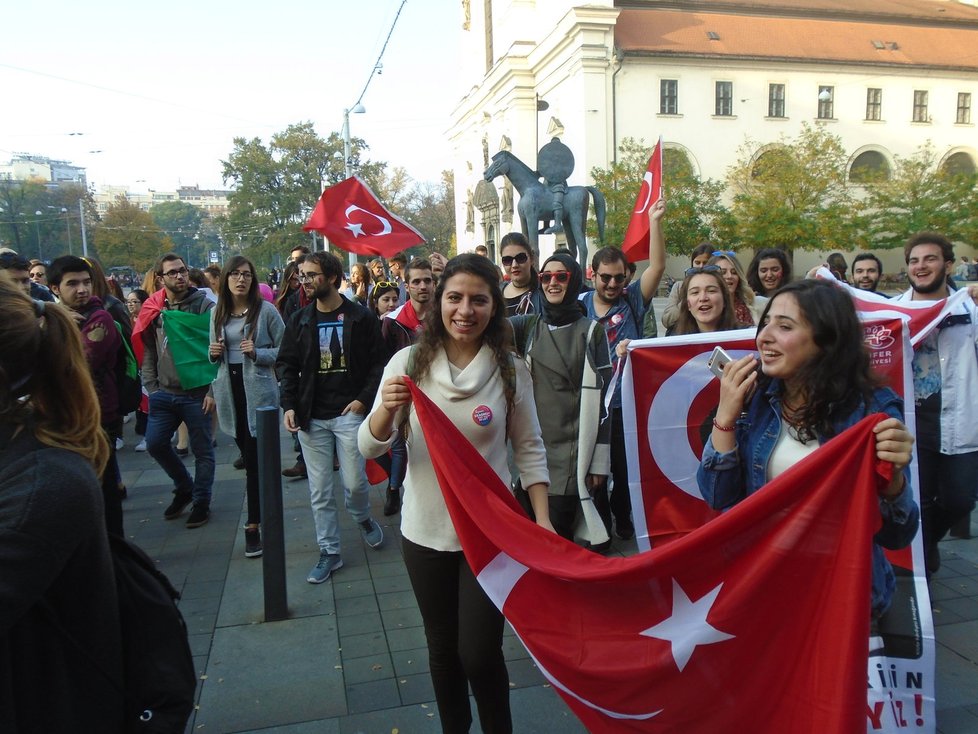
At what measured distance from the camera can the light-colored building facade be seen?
40062 mm

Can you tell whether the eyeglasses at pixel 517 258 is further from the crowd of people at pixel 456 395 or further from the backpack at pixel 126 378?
the backpack at pixel 126 378

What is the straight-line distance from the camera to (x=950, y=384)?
4.17m

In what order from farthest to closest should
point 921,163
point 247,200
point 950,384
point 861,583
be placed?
point 247,200 → point 921,163 → point 950,384 → point 861,583

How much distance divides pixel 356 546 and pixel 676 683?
364cm

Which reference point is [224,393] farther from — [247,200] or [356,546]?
[247,200]

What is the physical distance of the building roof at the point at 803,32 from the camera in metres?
42.3

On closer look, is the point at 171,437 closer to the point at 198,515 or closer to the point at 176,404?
the point at 176,404

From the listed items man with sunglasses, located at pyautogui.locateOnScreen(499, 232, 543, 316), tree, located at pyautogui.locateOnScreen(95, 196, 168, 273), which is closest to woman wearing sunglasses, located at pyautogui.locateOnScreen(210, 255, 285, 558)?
man with sunglasses, located at pyautogui.locateOnScreen(499, 232, 543, 316)

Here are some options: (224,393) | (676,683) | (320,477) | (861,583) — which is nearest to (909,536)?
(861,583)

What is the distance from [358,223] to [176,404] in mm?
2662

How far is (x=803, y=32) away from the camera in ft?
149

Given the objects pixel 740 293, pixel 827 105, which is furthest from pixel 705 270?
pixel 827 105

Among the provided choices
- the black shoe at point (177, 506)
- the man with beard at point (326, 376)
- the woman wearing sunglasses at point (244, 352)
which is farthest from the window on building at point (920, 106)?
the black shoe at point (177, 506)

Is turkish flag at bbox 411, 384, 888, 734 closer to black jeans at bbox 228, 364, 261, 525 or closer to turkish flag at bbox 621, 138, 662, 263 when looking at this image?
black jeans at bbox 228, 364, 261, 525
